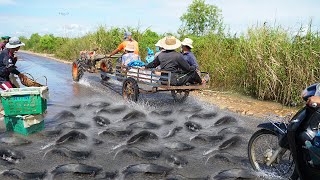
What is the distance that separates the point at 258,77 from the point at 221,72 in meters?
2.12

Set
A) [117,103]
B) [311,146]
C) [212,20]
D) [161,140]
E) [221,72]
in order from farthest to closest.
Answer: [212,20] < [221,72] < [117,103] < [161,140] < [311,146]

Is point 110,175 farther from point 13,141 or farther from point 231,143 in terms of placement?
point 231,143

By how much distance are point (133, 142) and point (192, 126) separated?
5.02ft

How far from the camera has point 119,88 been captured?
1218 cm

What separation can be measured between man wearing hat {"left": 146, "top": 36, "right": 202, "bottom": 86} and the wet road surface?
29.0 inches

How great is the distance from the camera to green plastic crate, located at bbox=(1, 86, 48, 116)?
238 inches

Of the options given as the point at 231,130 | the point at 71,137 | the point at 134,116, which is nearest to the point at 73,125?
the point at 71,137

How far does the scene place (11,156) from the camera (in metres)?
5.16

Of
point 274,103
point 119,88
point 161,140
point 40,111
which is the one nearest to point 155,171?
point 161,140

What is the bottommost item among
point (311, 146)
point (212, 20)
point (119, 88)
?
point (119, 88)

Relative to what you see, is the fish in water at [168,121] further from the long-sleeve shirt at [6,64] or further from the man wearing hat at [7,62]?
the long-sleeve shirt at [6,64]

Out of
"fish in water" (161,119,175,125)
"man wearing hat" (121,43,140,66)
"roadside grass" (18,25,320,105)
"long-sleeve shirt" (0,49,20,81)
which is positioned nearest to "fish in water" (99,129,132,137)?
"fish in water" (161,119,175,125)

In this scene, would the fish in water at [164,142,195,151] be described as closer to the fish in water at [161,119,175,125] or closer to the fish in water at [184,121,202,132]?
the fish in water at [184,121,202,132]

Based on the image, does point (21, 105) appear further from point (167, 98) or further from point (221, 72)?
point (221, 72)
